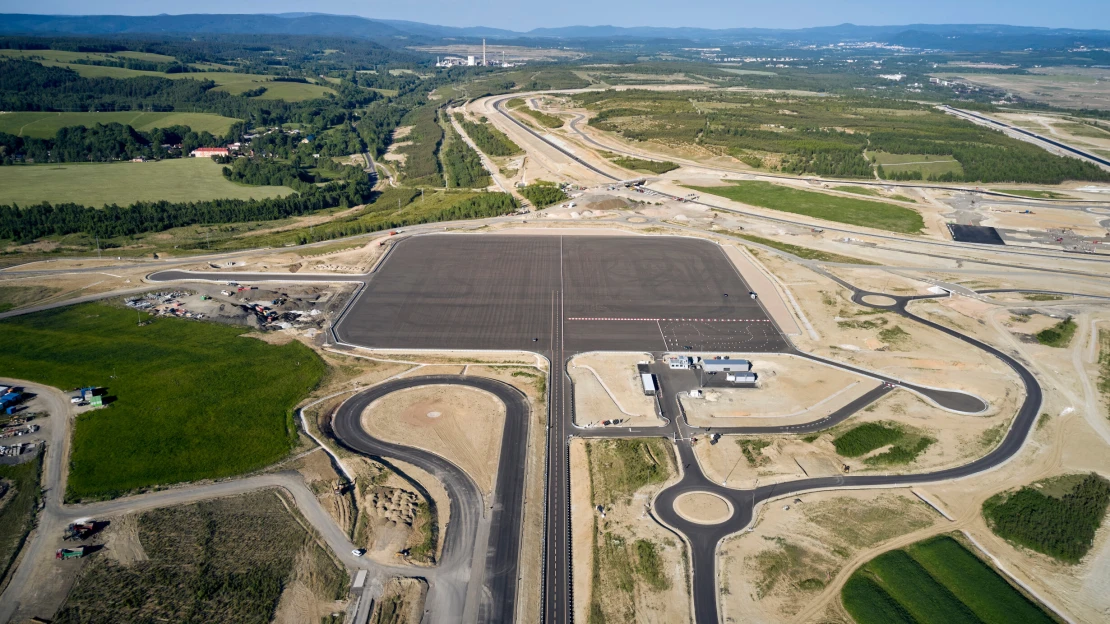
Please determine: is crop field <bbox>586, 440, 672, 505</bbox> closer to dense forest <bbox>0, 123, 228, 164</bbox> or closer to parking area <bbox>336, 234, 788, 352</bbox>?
parking area <bbox>336, 234, 788, 352</bbox>

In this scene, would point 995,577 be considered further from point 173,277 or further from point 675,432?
point 173,277

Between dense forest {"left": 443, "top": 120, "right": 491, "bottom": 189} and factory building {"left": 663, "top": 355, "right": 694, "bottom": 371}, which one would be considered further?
dense forest {"left": 443, "top": 120, "right": 491, "bottom": 189}

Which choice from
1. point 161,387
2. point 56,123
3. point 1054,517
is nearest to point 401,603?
point 161,387

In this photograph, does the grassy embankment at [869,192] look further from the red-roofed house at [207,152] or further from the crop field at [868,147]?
the red-roofed house at [207,152]

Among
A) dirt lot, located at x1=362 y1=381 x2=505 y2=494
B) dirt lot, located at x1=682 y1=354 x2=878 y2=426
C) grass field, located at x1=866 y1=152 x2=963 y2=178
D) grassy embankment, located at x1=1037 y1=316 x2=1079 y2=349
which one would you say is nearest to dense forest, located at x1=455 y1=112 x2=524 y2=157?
grass field, located at x1=866 y1=152 x2=963 y2=178

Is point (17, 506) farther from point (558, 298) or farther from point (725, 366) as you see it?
point (725, 366)

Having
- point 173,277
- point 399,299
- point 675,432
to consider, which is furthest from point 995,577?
point 173,277
